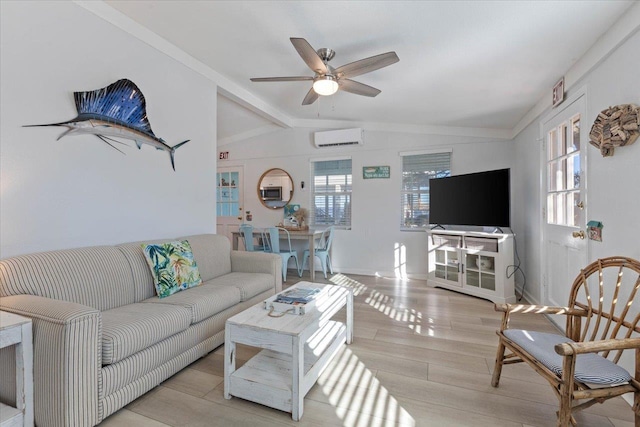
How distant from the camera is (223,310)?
2344mm

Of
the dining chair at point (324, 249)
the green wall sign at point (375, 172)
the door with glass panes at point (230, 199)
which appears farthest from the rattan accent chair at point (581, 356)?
the door with glass panes at point (230, 199)

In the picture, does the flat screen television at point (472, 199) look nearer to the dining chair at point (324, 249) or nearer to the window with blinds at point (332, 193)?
the window with blinds at point (332, 193)

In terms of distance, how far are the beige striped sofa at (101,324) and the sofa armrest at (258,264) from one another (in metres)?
0.39

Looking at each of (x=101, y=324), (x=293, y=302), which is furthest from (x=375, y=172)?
(x=101, y=324)

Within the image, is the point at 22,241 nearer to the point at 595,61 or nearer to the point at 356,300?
the point at 356,300

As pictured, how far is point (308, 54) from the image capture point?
2254 mm

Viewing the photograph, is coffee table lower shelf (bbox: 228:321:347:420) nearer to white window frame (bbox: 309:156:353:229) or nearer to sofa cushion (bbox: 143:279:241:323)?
sofa cushion (bbox: 143:279:241:323)

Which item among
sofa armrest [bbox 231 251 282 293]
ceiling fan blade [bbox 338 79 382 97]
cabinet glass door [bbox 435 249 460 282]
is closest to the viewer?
ceiling fan blade [bbox 338 79 382 97]

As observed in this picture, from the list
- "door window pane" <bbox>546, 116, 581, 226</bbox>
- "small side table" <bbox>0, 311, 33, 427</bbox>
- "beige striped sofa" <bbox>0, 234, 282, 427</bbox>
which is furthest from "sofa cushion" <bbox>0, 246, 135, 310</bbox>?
"door window pane" <bbox>546, 116, 581, 226</bbox>

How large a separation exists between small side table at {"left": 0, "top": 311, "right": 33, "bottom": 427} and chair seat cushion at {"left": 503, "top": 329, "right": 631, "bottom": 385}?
2441 millimetres

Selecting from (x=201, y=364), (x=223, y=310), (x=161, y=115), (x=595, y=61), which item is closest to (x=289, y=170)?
(x=161, y=115)

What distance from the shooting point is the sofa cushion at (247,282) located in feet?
8.45

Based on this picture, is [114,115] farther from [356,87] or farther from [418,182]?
[418,182]

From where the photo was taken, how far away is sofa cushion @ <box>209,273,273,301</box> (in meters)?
2.58
